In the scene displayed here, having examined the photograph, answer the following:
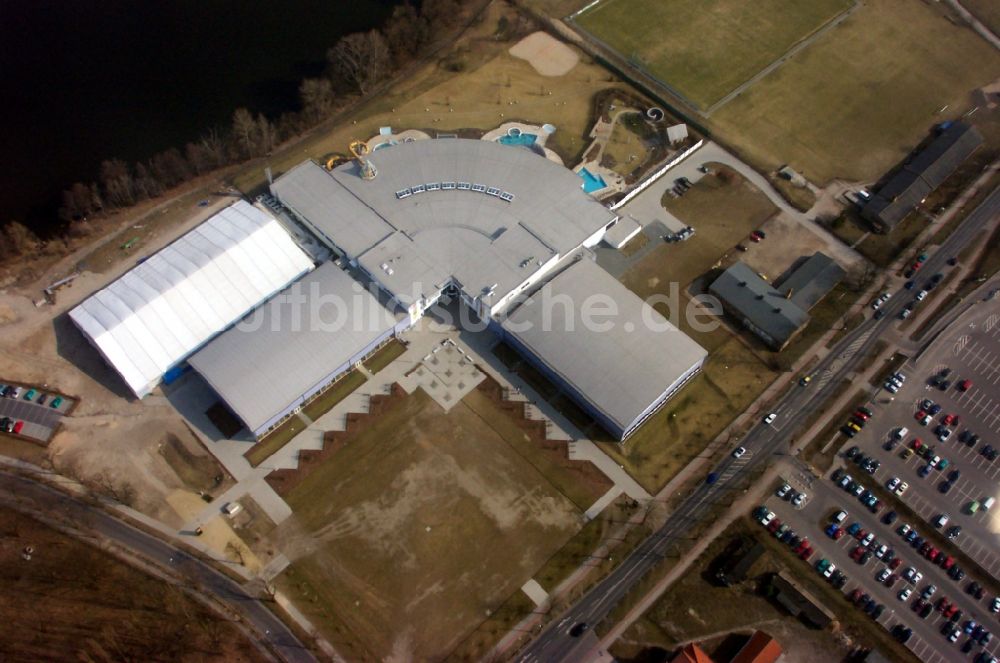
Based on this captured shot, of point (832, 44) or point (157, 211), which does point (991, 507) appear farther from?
point (157, 211)

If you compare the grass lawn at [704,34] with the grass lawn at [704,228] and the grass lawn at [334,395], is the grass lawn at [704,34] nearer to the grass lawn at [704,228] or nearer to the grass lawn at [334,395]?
the grass lawn at [704,228]

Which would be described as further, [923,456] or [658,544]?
[923,456]

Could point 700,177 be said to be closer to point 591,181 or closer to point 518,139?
point 591,181

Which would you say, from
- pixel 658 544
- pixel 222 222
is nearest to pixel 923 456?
pixel 658 544

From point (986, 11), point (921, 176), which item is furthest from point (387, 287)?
point (986, 11)

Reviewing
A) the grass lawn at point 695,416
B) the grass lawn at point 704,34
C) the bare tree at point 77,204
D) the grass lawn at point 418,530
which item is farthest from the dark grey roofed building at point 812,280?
the bare tree at point 77,204

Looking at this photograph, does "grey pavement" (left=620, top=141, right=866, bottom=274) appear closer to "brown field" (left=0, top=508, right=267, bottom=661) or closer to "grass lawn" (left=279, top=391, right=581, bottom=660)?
"grass lawn" (left=279, top=391, right=581, bottom=660)

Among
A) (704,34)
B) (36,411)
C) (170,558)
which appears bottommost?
(170,558)

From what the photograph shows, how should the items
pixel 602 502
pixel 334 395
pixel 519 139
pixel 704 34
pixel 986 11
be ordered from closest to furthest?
pixel 602 502, pixel 334 395, pixel 519 139, pixel 704 34, pixel 986 11
